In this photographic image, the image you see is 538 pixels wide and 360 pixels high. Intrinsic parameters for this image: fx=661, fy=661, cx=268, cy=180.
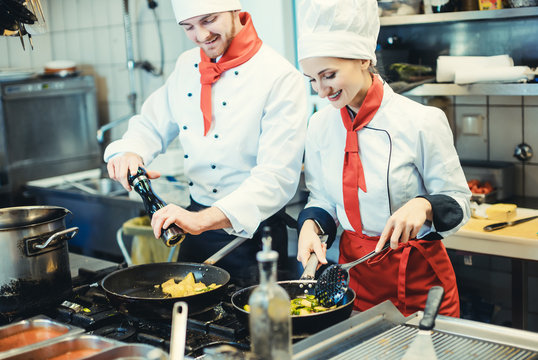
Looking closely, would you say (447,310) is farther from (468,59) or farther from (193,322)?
(468,59)

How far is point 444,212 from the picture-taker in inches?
67.4

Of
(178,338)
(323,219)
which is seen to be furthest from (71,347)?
(323,219)

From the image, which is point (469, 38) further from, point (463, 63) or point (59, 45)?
point (59, 45)

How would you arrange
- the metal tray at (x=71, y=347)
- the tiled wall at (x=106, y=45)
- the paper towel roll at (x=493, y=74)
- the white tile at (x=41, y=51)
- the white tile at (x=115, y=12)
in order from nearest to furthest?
the metal tray at (x=71, y=347) < the paper towel roll at (x=493, y=74) < the tiled wall at (x=106, y=45) < the white tile at (x=115, y=12) < the white tile at (x=41, y=51)

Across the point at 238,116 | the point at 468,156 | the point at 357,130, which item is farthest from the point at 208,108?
the point at 468,156

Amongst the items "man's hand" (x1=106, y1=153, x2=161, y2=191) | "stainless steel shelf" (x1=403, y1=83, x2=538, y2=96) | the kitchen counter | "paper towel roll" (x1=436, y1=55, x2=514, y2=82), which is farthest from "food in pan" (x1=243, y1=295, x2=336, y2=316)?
"paper towel roll" (x1=436, y1=55, x2=514, y2=82)

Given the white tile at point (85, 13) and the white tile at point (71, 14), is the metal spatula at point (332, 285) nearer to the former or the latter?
the white tile at point (85, 13)

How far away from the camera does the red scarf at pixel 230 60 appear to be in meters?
2.25

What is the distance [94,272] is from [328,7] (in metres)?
1.08

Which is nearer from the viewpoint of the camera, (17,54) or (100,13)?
Result: (100,13)

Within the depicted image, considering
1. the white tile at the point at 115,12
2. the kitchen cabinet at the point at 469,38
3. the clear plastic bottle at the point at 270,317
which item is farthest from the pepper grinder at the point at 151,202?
the white tile at the point at 115,12

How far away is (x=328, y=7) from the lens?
5.65 ft

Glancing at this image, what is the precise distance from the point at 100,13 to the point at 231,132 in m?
2.75

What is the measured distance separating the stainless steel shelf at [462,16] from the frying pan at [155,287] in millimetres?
1494
